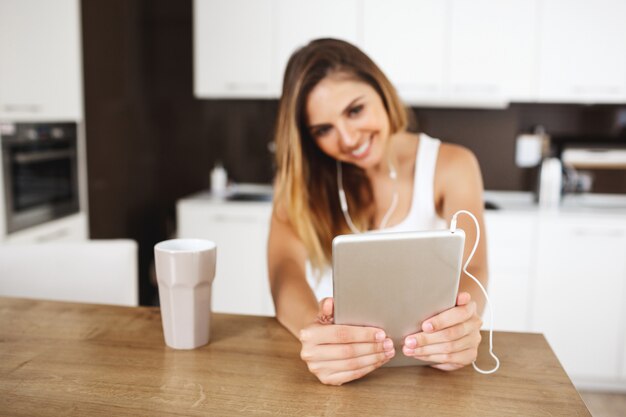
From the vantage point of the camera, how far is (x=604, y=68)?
9.64 feet

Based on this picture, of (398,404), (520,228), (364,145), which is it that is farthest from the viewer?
(520,228)

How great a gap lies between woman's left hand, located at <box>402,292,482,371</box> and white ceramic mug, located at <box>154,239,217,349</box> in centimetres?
32

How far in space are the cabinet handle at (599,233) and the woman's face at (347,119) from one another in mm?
1729

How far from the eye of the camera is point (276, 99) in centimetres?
346

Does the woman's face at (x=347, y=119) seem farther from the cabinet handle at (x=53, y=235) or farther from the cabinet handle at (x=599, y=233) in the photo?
the cabinet handle at (x=599, y=233)

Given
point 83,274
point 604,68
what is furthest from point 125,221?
point 604,68

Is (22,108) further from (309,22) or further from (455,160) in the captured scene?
(455,160)

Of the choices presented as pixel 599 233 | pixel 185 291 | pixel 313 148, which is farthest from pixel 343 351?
pixel 599 233

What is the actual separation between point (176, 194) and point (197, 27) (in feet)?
3.40

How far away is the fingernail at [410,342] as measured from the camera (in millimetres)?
812

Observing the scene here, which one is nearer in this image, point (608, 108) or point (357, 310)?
point (357, 310)

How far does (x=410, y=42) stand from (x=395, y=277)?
2.49 m

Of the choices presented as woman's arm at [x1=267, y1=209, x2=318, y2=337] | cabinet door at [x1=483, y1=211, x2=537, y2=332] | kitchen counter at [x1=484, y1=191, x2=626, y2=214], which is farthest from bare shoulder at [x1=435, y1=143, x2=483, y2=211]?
kitchen counter at [x1=484, y1=191, x2=626, y2=214]

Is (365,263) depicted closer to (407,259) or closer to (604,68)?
(407,259)
